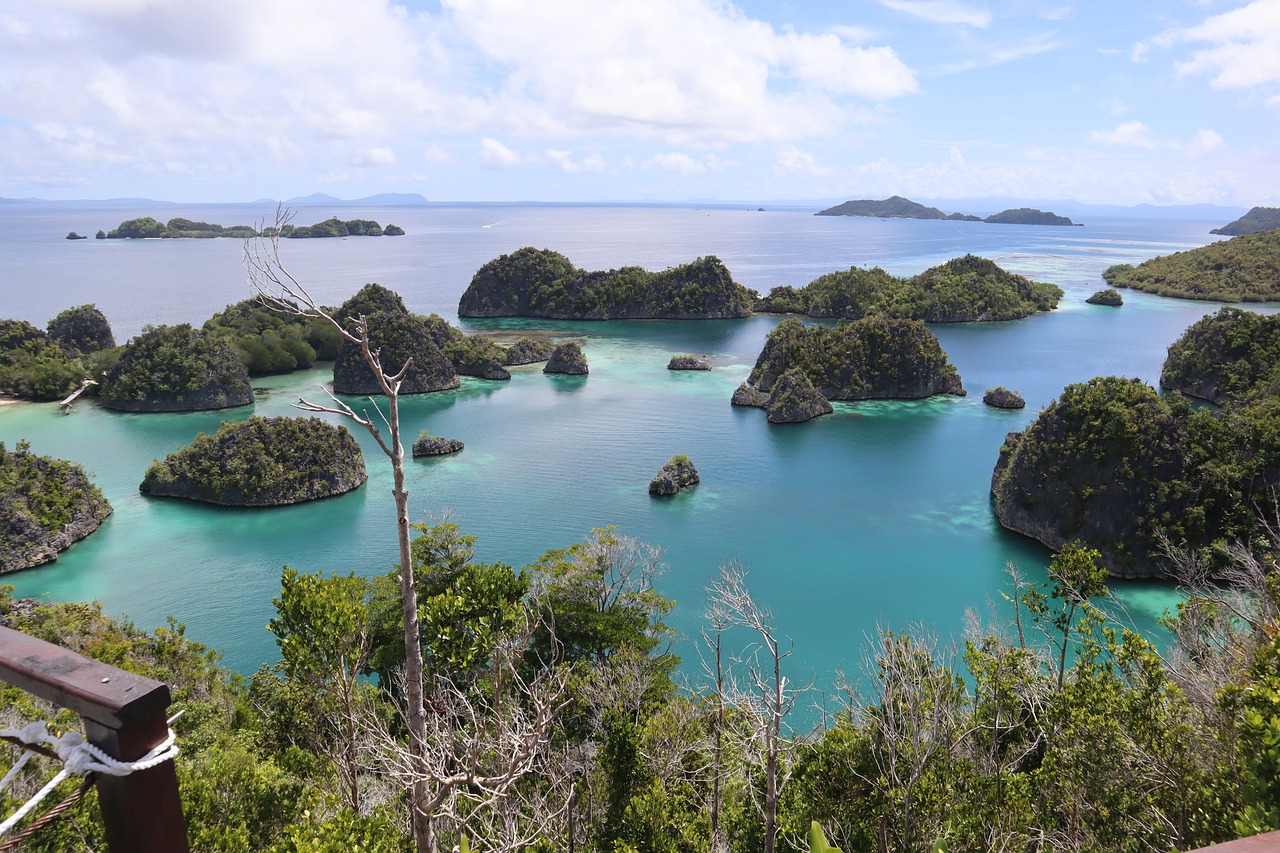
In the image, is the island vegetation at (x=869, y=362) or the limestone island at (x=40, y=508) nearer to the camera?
the limestone island at (x=40, y=508)

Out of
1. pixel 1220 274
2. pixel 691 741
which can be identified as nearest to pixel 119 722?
pixel 691 741

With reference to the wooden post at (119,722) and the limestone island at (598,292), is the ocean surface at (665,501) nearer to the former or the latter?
the wooden post at (119,722)

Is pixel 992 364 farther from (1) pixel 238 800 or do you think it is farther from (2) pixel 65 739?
(2) pixel 65 739

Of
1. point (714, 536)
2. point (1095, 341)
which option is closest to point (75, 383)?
point (714, 536)

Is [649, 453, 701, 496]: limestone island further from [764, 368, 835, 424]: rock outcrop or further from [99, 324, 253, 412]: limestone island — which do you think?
[99, 324, 253, 412]: limestone island

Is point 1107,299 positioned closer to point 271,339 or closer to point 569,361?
point 569,361

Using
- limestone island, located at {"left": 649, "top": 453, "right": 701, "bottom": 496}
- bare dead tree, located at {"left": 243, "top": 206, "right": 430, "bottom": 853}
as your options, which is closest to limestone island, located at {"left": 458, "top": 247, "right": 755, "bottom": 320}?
limestone island, located at {"left": 649, "top": 453, "right": 701, "bottom": 496}

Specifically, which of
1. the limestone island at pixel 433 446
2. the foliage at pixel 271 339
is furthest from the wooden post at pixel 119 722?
the foliage at pixel 271 339
